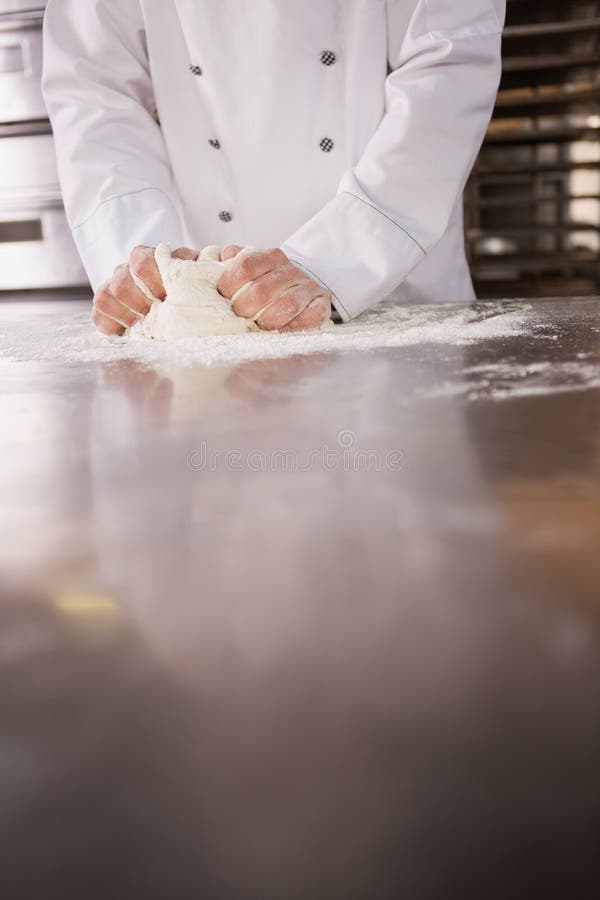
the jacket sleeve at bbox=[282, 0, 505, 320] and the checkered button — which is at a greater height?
→ the checkered button

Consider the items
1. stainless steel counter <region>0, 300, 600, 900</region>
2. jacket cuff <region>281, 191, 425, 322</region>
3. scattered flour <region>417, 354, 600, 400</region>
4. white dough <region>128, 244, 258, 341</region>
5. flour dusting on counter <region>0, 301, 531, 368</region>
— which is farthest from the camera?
jacket cuff <region>281, 191, 425, 322</region>

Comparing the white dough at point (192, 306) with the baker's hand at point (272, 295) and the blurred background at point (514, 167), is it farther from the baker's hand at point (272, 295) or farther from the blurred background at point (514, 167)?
the blurred background at point (514, 167)

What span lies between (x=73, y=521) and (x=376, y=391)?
1.04 ft

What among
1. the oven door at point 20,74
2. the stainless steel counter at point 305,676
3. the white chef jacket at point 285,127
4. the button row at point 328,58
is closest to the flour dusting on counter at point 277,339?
the white chef jacket at point 285,127

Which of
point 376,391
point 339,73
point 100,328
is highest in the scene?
point 339,73

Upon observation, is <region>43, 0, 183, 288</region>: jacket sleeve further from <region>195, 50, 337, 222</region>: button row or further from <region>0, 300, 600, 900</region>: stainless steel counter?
<region>0, 300, 600, 900</region>: stainless steel counter

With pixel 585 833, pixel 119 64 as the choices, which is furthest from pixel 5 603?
pixel 119 64

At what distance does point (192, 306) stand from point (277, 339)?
Answer: 0.15 meters

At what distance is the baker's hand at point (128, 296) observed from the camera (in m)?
1.10

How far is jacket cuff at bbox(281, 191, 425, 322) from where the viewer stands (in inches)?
47.5

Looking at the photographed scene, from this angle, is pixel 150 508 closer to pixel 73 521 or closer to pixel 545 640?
pixel 73 521

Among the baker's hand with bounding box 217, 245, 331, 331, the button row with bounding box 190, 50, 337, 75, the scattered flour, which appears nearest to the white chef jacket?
the button row with bounding box 190, 50, 337, 75

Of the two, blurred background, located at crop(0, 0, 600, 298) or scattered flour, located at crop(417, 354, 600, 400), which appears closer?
scattered flour, located at crop(417, 354, 600, 400)

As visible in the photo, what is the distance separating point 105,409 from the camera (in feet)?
1.96
